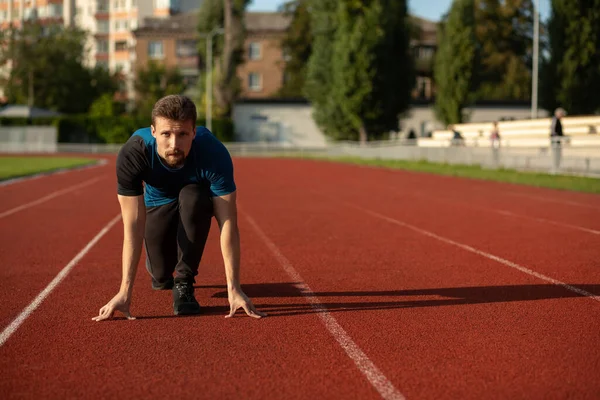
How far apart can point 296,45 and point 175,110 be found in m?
68.5

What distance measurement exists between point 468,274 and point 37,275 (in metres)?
4.26

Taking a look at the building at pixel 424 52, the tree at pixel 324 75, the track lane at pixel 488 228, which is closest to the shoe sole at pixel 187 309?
the track lane at pixel 488 228

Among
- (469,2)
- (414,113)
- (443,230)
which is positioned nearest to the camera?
(443,230)

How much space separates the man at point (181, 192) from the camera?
5.26 meters

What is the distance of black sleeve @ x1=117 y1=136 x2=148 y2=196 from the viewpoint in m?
5.43

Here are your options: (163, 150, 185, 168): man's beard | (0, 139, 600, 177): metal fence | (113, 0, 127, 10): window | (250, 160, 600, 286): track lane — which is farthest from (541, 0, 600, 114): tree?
(113, 0, 127, 10): window

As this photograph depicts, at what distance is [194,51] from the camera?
261 feet

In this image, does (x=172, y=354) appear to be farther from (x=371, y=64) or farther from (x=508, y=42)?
(x=508, y=42)

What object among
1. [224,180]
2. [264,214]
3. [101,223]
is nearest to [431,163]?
[264,214]

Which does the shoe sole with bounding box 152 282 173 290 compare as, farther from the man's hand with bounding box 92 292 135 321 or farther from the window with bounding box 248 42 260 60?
the window with bounding box 248 42 260 60

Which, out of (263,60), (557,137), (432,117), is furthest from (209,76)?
(557,137)

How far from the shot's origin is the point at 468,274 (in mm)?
7652

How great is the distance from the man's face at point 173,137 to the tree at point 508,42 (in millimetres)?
66446

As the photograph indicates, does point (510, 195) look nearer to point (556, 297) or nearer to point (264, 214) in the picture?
point (264, 214)
